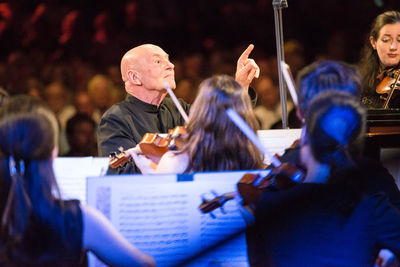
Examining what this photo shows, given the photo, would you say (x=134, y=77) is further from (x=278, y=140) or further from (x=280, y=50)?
(x=278, y=140)

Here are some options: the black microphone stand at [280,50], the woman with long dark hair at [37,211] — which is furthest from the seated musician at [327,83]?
the black microphone stand at [280,50]

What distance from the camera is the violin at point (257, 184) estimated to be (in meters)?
1.69

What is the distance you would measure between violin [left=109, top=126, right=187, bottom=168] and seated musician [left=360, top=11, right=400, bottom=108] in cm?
132

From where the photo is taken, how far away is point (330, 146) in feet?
5.33

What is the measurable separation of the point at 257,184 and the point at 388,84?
153 centimetres

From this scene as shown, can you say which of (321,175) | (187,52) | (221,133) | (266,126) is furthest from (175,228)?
(187,52)

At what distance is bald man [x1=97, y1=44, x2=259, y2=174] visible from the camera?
10.8ft

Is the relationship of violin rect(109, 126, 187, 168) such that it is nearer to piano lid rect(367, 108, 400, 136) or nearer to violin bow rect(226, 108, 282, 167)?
violin bow rect(226, 108, 282, 167)

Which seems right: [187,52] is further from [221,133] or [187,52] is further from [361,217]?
[361,217]

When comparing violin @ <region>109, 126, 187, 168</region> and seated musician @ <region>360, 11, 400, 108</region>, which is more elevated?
seated musician @ <region>360, 11, 400, 108</region>

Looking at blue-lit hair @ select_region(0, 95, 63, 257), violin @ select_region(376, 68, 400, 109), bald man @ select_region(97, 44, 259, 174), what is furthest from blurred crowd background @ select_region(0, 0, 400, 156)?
blue-lit hair @ select_region(0, 95, 63, 257)

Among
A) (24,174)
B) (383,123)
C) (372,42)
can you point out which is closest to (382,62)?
(372,42)

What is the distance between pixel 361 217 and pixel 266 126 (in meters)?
3.32

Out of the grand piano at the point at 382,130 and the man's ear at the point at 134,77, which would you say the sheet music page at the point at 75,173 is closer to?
the grand piano at the point at 382,130
